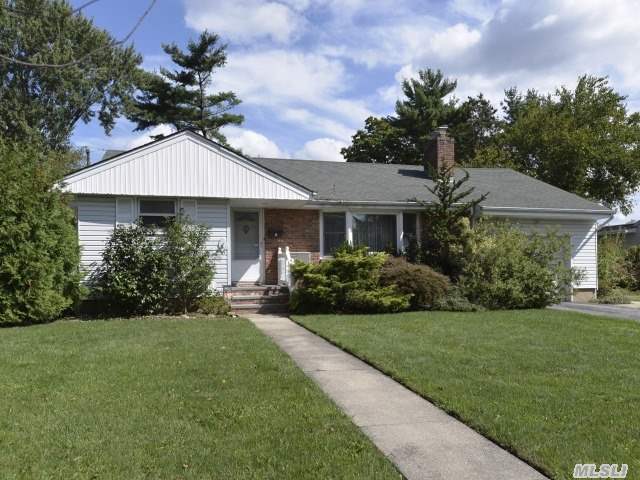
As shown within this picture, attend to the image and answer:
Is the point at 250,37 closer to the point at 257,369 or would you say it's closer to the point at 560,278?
the point at 257,369

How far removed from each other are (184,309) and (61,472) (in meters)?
8.88

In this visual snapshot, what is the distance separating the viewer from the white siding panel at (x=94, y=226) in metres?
12.4

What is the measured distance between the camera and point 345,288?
471 inches

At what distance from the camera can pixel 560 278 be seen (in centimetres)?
1345

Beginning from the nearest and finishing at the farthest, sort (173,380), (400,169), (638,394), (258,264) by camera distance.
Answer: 1. (638,394)
2. (173,380)
3. (258,264)
4. (400,169)

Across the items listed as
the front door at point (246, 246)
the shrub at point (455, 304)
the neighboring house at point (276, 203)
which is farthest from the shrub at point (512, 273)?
the front door at point (246, 246)

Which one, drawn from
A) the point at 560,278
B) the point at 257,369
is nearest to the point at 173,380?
the point at 257,369

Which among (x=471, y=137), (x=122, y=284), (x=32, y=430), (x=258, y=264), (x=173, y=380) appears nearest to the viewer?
(x=32, y=430)

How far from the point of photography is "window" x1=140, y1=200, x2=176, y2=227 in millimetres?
12883

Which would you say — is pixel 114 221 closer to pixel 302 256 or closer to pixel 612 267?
pixel 302 256

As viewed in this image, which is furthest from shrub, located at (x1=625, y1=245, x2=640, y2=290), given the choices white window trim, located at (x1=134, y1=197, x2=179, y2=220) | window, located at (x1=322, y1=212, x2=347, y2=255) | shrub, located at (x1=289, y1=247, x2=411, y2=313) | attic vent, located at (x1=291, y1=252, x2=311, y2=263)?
white window trim, located at (x1=134, y1=197, x2=179, y2=220)

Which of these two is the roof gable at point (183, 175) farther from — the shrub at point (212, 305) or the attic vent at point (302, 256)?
the shrub at point (212, 305)

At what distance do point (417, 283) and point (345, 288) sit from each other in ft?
5.79

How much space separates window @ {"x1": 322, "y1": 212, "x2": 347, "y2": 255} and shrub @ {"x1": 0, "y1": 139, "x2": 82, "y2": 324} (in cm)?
681
